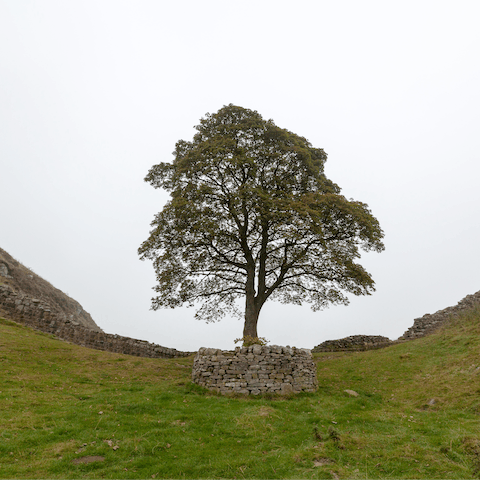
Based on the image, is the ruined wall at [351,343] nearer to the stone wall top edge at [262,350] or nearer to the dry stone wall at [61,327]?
the stone wall top edge at [262,350]

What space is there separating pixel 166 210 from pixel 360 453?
1494 centimetres

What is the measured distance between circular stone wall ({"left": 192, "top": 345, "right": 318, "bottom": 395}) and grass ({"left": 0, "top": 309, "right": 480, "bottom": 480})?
1.75 feet

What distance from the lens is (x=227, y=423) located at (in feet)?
32.0

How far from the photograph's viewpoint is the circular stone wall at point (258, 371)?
13297 mm

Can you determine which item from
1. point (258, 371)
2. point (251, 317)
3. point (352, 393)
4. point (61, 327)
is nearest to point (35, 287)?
point (61, 327)

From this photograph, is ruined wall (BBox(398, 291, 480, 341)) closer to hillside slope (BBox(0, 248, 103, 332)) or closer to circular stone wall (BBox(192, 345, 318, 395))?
circular stone wall (BBox(192, 345, 318, 395))

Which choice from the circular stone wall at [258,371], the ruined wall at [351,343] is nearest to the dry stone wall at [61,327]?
the circular stone wall at [258,371]

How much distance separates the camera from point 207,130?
2203 cm

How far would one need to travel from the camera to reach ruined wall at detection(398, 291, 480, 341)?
75.8ft

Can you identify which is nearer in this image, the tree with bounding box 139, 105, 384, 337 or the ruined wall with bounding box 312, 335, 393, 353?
the tree with bounding box 139, 105, 384, 337

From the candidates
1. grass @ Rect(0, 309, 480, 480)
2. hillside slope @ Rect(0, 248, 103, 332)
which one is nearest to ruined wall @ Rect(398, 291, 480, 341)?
grass @ Rect(0, 309, 480, 480)

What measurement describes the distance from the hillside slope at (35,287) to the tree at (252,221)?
14427mm

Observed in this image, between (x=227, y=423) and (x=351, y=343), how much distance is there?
19.3 meters

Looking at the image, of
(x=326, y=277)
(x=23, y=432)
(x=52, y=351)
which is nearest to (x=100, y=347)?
(x=52, y=351)
